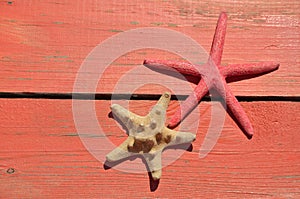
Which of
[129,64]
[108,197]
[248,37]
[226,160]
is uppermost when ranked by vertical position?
[248,37]

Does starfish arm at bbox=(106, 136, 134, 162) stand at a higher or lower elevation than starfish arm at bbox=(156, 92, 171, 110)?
lower

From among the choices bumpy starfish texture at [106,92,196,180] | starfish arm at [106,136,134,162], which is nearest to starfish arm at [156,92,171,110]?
bumpy starfish texture at [106,92,196,180]

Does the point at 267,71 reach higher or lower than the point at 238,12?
lower

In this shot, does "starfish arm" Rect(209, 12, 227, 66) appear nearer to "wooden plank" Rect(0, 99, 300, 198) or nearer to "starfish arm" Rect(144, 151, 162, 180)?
"wooden plank" Rect(0, 99, 300, 198)

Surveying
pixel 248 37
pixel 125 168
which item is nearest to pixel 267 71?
pixel 248 37

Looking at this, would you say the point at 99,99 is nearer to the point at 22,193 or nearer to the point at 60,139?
the point at 60,139

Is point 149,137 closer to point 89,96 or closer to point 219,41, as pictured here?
point 89,96

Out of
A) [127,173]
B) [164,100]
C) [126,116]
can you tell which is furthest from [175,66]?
[127,173]
